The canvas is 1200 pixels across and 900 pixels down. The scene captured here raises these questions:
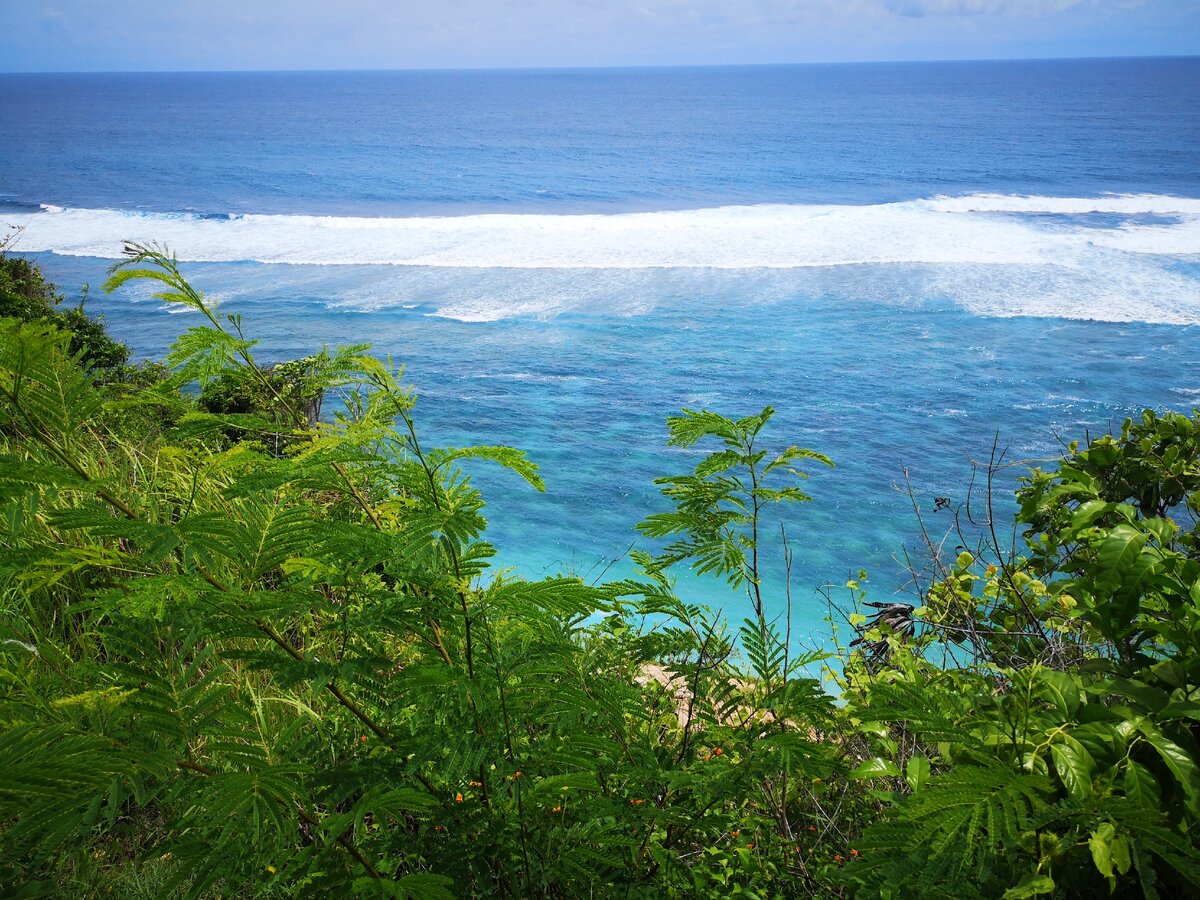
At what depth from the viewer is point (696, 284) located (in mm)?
21547

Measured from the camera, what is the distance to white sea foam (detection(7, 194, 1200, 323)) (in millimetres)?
19906

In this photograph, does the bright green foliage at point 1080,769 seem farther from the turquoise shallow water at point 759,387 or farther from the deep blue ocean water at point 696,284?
the deep blue ocean water at point 696,284

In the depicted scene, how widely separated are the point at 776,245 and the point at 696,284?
5.96 meters

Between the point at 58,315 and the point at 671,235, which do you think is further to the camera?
the point at 671,235

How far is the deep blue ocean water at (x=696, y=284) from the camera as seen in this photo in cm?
1192

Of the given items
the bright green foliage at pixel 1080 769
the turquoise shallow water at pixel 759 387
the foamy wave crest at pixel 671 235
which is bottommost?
the turquoise shallow water at pixel 759 387

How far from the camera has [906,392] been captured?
1404 cm

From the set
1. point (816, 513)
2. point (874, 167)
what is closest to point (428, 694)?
point (816, 513)

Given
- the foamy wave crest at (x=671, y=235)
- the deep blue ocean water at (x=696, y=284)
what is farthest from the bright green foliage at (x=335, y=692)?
the foamy wave crest at (x=671, y=235)

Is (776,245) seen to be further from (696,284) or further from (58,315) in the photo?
(58,315)

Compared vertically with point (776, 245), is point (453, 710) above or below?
below

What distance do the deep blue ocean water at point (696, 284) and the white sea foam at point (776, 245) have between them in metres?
0.18

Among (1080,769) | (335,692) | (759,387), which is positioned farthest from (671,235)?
(1080,769)

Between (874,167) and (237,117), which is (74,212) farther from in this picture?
(237,117)
